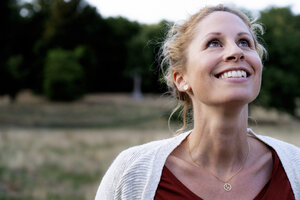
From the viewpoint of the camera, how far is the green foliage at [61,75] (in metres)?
35.6

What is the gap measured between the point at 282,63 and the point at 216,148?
29672 mm

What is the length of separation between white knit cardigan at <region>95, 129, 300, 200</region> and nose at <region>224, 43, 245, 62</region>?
1.92 ft

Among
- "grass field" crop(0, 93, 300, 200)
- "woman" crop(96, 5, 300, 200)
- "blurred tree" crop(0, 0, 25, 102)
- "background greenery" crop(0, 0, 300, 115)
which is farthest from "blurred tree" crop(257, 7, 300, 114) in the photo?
"woman" crop(96, 5, 300, 200)

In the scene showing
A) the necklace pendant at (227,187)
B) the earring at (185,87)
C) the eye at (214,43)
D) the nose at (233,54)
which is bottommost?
the necklace pendant at (227,187)

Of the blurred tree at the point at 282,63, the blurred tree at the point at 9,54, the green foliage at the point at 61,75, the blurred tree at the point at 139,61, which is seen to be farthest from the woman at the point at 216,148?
the blurred tree at the point at 139,61

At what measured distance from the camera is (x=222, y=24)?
219 cm

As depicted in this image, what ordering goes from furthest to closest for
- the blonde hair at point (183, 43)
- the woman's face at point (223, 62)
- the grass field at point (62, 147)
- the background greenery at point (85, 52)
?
the background greenery at point (85, 52) < the grass field at point (62, 147) < the blonde hair at point (183, 43) < the woman's face at point (223, 62)

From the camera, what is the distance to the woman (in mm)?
2023

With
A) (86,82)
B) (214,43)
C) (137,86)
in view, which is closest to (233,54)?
(214,43)

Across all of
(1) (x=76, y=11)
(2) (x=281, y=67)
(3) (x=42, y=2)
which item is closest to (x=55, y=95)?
(1) (x=76, y=11)

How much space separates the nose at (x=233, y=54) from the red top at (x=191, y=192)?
2.17 feet

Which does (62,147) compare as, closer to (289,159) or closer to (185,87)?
(185,87)

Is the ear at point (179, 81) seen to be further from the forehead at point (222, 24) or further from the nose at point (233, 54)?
the nose at point (233, 54)

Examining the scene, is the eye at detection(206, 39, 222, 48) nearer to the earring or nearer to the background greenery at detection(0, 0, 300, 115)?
the earring
